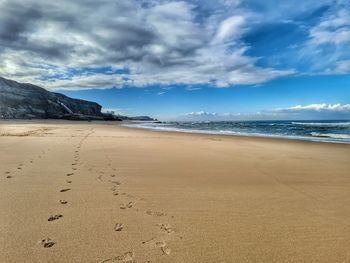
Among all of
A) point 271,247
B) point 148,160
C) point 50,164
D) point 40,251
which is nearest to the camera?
point 40,251

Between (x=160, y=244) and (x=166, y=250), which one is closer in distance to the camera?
(x=166, y=250)

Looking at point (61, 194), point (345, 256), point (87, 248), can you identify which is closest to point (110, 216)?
point (87, 248)

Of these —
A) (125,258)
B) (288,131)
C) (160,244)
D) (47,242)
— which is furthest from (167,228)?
(288,131)

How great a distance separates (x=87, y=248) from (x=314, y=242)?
244 centimetres

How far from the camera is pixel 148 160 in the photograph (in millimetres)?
8336

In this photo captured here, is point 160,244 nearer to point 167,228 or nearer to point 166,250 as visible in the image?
point 166,250

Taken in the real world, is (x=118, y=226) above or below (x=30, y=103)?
below

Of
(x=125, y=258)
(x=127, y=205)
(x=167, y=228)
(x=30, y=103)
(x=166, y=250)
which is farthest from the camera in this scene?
(x=30, y=103)

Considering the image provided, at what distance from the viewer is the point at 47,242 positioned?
2.78m

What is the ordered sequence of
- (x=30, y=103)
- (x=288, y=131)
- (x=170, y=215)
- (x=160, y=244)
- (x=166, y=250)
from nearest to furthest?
(x=166, y=250) < (x=160, y=244) < (x=170, y=215) < (x=288, y=131) < (x=30, y=103)

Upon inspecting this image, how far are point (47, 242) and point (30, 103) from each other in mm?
101715

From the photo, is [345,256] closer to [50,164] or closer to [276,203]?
[276,203]

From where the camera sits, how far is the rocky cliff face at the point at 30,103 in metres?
81.8

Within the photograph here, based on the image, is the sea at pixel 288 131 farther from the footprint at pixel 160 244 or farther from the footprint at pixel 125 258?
the footprint at pixel 125 258
